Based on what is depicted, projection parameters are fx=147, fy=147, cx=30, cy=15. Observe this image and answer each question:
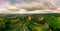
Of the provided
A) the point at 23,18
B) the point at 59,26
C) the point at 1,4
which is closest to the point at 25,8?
the point at 23,18

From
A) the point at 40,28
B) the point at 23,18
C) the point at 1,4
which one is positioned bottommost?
the point at 40,28

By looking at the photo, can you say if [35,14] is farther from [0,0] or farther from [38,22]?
[0,0]

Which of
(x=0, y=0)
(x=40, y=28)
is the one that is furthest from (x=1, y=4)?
(x=40, y=28)

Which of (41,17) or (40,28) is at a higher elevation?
(41,17)

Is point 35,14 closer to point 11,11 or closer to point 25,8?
point 25,8

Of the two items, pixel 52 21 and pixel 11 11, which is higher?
pixel 11 11
